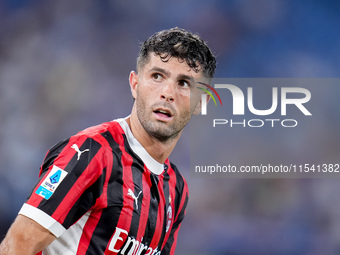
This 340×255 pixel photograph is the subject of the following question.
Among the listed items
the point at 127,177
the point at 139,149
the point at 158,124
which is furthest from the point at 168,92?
the point at 127,177

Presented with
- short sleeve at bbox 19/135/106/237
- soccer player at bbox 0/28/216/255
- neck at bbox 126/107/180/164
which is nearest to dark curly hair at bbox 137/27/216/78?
soccer player at bbox 0/28/216/255

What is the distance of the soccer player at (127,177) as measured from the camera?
146cm

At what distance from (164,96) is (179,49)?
0.24 m

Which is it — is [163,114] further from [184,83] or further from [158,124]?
[184,83]

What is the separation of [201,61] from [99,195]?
0.77m

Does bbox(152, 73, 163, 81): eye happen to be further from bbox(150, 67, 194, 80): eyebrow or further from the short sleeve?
the short sleeve

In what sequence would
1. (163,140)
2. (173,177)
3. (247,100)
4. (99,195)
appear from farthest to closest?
(247,100), (173,177), (163,140), (99,195)

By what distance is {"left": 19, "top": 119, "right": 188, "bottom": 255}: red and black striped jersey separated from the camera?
147 cm

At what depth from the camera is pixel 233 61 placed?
399 cm

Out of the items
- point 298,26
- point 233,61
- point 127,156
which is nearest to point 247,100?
point 233,61

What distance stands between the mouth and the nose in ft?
0.16

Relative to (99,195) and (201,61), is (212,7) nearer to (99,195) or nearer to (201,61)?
(201,61)

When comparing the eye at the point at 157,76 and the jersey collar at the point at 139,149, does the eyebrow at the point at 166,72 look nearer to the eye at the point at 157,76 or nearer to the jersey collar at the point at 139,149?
the eye at the point at 157,76

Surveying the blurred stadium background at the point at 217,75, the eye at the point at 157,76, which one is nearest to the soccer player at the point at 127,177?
the eye at the point at 157,76
